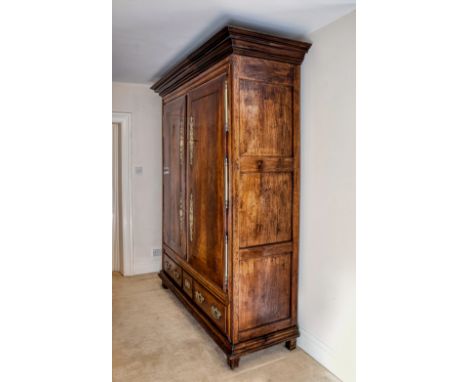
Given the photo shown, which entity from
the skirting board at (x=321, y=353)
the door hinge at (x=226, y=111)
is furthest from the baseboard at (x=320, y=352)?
the door hinge at (x=226, y=111)

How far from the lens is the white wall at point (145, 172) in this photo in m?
4.21

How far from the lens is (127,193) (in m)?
4.21

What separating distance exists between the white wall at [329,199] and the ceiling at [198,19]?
17 centimetres

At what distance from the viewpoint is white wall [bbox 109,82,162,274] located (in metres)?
4.21

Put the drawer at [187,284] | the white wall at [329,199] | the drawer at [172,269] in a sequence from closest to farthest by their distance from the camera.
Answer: the white wall at [329,199], the drawer at [187,284], the drawer at [172,269]

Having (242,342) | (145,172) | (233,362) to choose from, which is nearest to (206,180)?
(242,342)

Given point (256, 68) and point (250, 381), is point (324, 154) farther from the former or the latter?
point (250, 381)

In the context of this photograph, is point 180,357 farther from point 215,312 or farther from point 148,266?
point 148,266

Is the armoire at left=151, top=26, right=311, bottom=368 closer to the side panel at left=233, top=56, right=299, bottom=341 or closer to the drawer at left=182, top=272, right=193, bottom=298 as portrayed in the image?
the side panel at left=233, top=56, right=299, bottom=341

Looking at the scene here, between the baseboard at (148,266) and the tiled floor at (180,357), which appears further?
the baseboard at (148,266)

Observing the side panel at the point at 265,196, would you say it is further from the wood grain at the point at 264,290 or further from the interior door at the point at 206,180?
the interior door at the point at 206,180

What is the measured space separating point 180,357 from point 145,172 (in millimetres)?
2502

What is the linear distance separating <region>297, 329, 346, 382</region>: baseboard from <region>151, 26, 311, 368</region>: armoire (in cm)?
8
